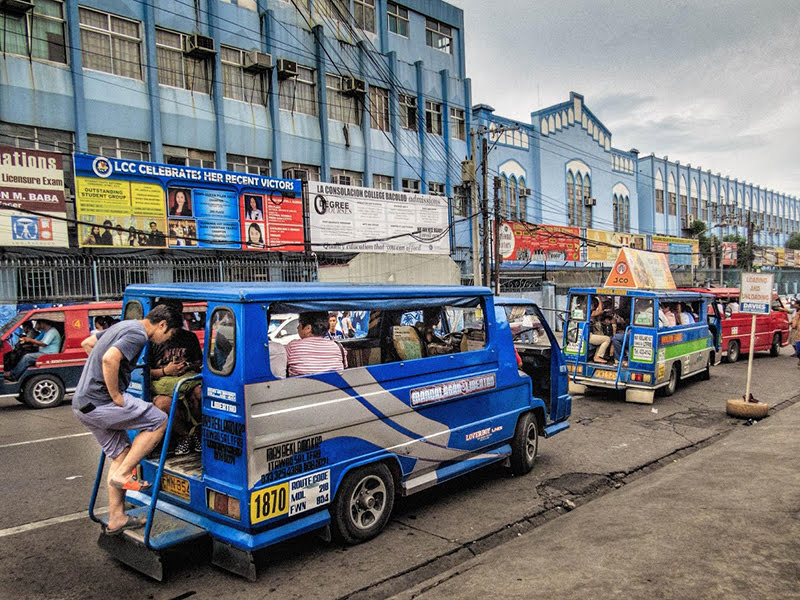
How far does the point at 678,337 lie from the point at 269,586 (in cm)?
1061

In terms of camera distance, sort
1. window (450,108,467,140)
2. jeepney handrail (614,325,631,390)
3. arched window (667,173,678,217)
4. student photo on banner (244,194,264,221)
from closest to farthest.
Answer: jeepney handrail (614,325,631,390) < student photo on banner (244,194,264,221) < window (450,108,467,140) < arched window (667,173,678,217)

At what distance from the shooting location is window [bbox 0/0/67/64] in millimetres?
16531

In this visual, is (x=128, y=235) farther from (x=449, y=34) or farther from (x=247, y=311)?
(x=449, y=34)

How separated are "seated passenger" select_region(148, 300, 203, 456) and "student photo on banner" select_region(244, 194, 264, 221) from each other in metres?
15.4

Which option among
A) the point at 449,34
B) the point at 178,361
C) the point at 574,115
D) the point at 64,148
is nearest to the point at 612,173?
the point at 574,115

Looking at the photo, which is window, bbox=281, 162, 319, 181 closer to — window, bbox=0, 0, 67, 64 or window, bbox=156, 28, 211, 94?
window, bbox=156, 28, 211, 94

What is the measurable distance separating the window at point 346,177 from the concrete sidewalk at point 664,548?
19069mm

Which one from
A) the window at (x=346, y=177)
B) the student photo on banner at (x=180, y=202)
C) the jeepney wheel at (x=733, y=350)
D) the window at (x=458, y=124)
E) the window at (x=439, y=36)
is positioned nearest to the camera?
the jeepney wheel at (x=733, y=350)

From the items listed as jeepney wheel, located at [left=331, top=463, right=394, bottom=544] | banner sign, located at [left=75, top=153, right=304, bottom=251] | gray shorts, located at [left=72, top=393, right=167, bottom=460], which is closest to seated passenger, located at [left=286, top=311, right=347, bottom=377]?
jeepney wheel, located at [left=331, top=463, right=394, bottom=544]

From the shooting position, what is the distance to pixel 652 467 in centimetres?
764

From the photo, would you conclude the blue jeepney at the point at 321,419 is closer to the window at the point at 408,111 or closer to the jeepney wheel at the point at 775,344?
the jeepney wheel at the point at 775,344

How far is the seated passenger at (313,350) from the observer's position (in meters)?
4.77

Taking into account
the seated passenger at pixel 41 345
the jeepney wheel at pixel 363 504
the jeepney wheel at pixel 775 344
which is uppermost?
the seated passenger at pixel 41 345

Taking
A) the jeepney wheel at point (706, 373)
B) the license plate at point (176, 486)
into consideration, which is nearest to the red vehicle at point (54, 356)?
the license plate at point (176, 486)
